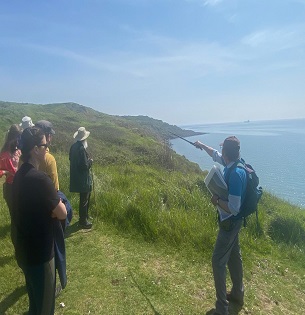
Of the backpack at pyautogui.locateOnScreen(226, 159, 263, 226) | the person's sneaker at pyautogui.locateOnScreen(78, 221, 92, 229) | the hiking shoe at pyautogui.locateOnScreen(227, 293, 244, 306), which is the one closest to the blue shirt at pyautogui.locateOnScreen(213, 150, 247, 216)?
the backpack at pyautogui.locateOnScreen(226, 159, 263, 226)

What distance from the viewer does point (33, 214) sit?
246 centimetres

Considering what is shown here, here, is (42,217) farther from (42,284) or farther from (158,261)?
(158,261)

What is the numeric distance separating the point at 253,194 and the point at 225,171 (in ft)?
1.30

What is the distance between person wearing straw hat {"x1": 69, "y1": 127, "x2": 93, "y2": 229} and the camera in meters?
5.69

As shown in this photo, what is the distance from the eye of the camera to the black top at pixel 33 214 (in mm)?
2406

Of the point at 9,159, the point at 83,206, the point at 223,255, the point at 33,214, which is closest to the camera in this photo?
the point at 33,214

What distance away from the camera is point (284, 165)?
107ft

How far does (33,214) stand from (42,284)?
677 millimetres

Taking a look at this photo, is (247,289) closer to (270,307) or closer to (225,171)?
(270,307)

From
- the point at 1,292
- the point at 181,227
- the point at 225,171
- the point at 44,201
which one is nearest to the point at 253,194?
the point at 225,171

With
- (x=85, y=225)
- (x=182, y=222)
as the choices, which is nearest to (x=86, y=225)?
(x=85, y=225)

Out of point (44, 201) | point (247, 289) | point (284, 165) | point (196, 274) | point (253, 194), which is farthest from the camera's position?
point (284, 165)

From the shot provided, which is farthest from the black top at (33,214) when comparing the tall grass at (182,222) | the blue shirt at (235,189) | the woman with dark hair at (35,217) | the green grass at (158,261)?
the tall grass at (182,222)

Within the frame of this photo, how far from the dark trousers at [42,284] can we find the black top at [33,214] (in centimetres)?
7
